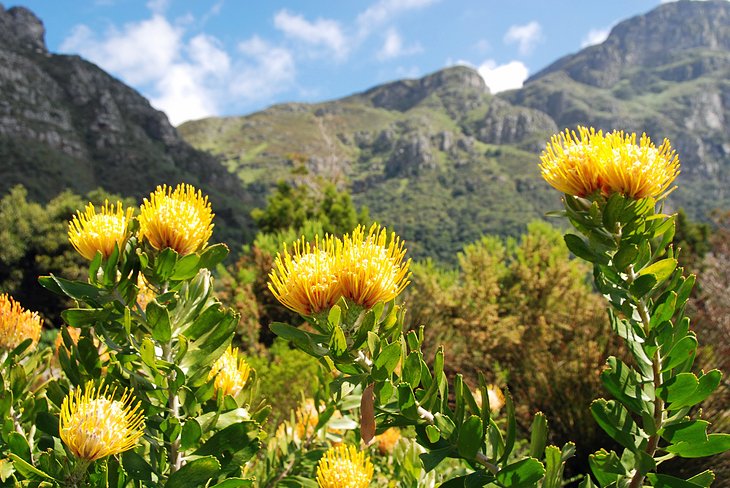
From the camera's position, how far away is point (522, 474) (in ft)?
3.45

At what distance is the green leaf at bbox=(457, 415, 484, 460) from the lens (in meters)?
1.05

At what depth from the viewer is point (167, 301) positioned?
1356 mm

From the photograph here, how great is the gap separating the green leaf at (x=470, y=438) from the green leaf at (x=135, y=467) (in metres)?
0.82

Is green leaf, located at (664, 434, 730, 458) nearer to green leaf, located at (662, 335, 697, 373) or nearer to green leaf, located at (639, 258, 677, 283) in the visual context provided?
green leaf, located at (662, 335, 697, 373)

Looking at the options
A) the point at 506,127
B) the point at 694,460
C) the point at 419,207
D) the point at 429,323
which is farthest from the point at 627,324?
the point at 506,127

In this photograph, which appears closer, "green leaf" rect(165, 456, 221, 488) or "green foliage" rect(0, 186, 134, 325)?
"green leaf" rect(165, 456, 221, 488)

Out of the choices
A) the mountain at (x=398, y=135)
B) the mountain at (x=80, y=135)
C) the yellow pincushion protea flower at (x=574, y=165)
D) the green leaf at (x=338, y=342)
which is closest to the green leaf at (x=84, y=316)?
the green leaf at (x=338, y=342)

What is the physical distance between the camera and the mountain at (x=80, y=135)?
4803cm

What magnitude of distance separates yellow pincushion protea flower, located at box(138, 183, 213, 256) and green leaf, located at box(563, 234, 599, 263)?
0.99 m

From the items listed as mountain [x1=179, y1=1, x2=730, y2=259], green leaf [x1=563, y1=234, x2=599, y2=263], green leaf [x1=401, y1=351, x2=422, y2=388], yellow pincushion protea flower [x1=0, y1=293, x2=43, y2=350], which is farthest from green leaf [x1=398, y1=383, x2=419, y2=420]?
mountain [x1=179, y1=1, x2=730, y2=259]

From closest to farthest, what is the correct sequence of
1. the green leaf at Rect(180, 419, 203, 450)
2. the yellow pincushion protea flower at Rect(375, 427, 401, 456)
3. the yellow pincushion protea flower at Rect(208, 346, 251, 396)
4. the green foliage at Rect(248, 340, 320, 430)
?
the green leaf at Rect(180, 419, 203, 450) < the yellow pincushion protea flower at Rect(208, 346, 251, 396) < the yellow pincushion protea flower at Rect(375, 427, 401, 456) < the green foliage at Rect(248, 340, 320, 430)

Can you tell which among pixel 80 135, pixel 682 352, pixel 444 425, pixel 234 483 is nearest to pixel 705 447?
pixel 682 352

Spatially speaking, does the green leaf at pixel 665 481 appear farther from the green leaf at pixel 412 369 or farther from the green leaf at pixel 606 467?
the green leaf at pixel 412 369

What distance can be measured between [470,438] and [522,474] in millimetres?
132
